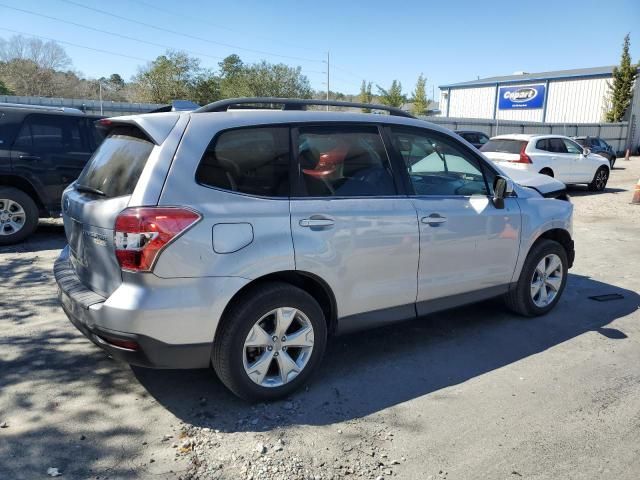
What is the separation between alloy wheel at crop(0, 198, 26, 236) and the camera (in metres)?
7.21

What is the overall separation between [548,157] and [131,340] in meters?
13.7

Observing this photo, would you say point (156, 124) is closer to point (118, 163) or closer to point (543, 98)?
point (118, 163)

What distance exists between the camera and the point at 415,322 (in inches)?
194

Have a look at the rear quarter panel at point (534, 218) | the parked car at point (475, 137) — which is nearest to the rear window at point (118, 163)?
the rear quarter panel at point (534, 218)

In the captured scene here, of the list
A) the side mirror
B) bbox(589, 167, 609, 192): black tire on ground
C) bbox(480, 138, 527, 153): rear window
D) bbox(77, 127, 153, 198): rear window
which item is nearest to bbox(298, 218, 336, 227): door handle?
bbox(77, 127, 153, 198): rear window

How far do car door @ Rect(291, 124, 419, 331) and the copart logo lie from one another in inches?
1894

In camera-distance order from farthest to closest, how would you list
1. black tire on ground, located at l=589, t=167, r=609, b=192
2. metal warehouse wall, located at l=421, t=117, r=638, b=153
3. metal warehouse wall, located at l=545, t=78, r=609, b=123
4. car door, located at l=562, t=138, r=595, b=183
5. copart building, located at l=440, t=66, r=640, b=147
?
1. metal warehouse wall, located at l=545, t=78, r=609, b=123
2. copart building, located at l=440, t=66, r=640, b=147
3. metal warehouse wall, located at l=421, t=117, r=638, b=153
4. black tire on ground, located at l=589, t=167, r=609, b=192
5. car door, located at l=562, t=138, r=595, b=183

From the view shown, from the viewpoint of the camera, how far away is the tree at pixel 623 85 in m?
39.4

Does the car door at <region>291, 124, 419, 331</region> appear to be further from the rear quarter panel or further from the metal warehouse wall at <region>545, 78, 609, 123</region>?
the metal warehouse wall at <region>545, 78, 609, 123</region>

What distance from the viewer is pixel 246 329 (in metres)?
3.15

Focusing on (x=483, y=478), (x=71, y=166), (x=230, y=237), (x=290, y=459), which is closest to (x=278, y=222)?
(x=230, y=237)

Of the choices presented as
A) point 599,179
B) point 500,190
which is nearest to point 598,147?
point 599,179

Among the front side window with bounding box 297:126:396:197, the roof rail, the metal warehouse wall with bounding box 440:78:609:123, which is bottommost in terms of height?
the front side window with bounding box 297:126:396:197

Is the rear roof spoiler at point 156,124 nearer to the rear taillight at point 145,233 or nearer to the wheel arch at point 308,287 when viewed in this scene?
the rear taillight at point 145,233
